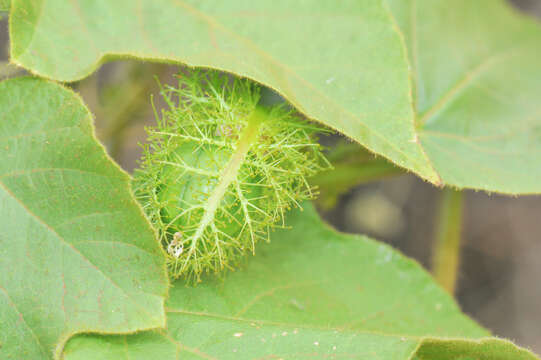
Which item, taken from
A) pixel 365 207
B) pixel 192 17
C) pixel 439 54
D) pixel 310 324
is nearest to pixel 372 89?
pixel 192 17

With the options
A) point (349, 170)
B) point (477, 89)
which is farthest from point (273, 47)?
point (477, 89)

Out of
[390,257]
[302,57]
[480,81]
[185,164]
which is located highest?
[302,57]

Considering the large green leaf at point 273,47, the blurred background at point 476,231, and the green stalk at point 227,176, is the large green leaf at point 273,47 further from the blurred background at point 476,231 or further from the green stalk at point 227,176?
the blurred background at point 476,231

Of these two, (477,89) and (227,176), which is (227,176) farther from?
(477,89)

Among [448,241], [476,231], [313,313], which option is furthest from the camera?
[476,231]

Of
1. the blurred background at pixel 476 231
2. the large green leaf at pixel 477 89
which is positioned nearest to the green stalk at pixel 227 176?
the large green leaf at pixel 477 89

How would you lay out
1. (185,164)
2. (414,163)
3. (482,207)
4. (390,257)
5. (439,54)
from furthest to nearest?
(482,207), (439,54), (390,257), (185,164), (414,163)

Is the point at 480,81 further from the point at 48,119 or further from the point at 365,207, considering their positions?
the point at 365,207
